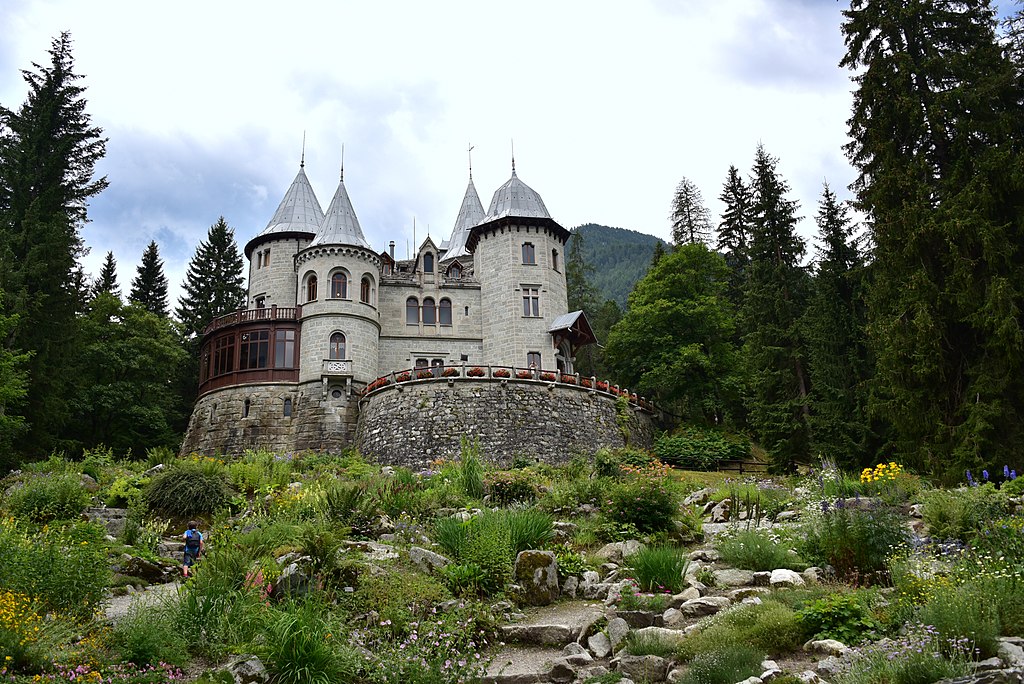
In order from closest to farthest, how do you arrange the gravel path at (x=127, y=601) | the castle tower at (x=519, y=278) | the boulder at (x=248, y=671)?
the boulder at (x=248, y=671) < the gravel path at (x=127, y=601) < the castle tower at (x=519, y=278)

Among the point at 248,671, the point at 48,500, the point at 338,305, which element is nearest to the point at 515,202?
the point at 338,305

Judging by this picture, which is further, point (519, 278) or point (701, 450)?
point (519, 278)

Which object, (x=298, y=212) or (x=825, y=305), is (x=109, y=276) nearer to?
(x=298, y=212)

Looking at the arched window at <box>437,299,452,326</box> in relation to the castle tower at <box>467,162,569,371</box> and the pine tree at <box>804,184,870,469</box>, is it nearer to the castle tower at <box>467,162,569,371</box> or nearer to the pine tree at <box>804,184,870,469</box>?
the castle tower at <box>467,162,569,371</box>

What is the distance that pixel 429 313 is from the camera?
41.8 metres

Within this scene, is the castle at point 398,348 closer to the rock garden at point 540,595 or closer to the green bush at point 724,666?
the rock garden at point 540,595

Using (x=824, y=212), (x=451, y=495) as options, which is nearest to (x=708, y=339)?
(x=824, y=212)

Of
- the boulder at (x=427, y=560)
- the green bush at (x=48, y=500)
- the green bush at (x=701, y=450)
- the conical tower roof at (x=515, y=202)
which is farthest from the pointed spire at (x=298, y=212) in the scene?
the boulder at (x=427, y=560)

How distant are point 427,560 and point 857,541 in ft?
21.2

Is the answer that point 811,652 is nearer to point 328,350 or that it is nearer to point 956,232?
point 956,232

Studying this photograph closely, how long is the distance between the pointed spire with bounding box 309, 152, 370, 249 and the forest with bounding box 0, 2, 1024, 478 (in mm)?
9907

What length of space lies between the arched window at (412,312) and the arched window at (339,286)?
3.74 m

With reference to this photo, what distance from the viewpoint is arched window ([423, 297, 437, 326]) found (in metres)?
41.6

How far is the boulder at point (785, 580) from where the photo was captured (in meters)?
11.0
